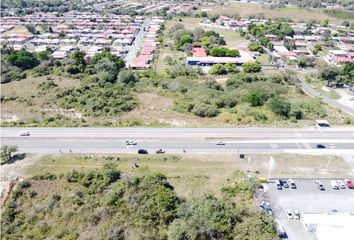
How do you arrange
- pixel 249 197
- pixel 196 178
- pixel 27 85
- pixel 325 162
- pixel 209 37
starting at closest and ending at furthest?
pixel 249 197 < pixel 196 178 < pixel 325 162 < pixel 27 85 < pixel 209 37

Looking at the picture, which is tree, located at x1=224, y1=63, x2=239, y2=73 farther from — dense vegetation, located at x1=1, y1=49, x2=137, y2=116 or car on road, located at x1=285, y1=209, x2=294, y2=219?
car on road, located at x1=285, y1=209, x2=294, y2=219

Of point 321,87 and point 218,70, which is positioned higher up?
point 218,70

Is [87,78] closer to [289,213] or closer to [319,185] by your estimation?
[319,185]

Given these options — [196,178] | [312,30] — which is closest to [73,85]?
[196,178]

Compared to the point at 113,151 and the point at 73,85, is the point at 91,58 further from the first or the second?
the point at 113,151

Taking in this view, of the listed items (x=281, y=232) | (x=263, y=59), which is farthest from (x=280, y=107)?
(x=263, y=59)
